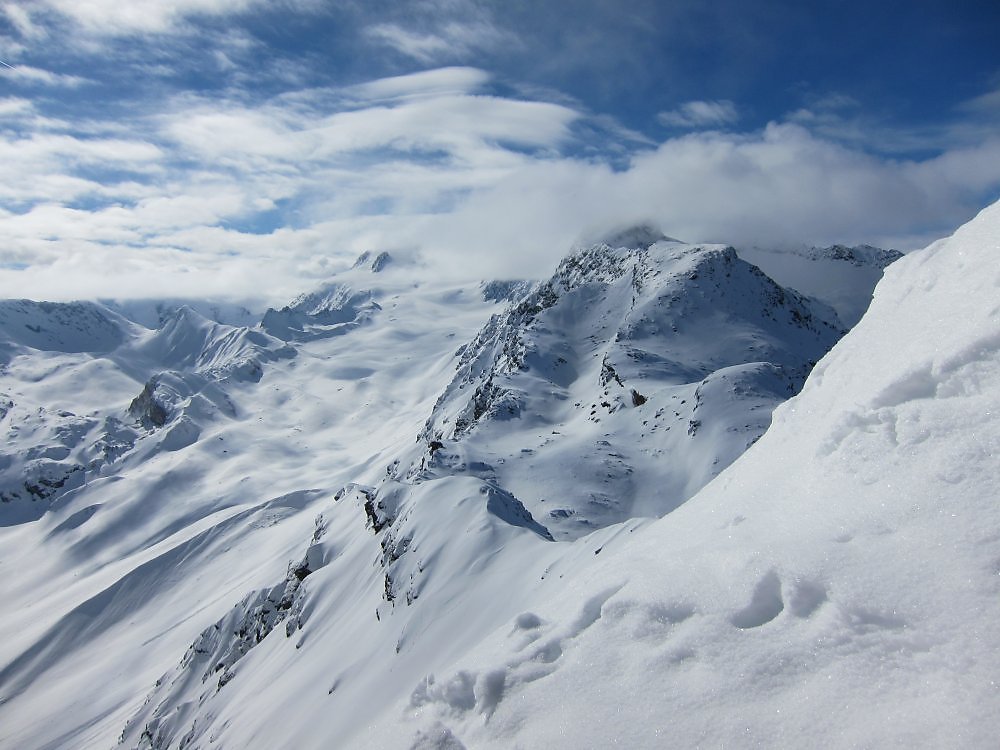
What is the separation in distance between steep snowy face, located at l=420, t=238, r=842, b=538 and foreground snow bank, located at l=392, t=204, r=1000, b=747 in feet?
113

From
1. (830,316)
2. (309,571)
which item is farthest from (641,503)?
(830,316)

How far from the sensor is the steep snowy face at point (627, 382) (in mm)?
48688

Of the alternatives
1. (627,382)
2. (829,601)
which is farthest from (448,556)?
(627,382)

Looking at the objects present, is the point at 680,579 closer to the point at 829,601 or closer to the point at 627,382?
the point at 829,601

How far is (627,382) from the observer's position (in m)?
68.0

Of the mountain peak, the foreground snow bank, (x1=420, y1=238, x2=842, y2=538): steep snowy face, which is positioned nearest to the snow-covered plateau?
the foreground snow bank

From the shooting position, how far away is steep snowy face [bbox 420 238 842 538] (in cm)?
4869

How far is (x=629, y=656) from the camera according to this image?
21.4 feet

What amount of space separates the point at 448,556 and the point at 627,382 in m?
48.5

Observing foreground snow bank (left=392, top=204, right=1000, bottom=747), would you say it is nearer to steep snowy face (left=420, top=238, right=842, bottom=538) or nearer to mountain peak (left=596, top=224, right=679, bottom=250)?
steep snowy face (left=420, top=238, right=842, bottom=538)

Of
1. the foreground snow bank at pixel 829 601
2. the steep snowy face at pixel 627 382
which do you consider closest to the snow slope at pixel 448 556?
the foreground snow bank at pixel 829 601

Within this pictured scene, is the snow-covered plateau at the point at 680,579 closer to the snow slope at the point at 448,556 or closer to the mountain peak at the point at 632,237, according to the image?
the snow slope at the point at 448,556

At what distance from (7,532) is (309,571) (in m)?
195

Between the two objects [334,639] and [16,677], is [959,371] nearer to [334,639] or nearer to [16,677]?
[334,639]
